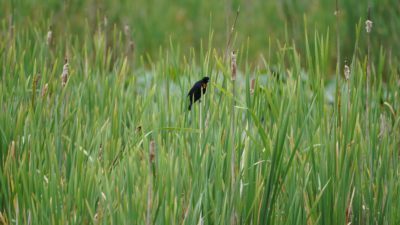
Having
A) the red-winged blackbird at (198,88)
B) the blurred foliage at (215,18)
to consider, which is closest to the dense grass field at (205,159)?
the red-winged blackbird at (198,88)

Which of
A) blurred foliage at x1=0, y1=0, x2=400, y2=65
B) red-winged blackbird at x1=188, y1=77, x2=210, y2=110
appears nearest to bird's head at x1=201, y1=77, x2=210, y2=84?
red-winged blackbird at x1=188, y1=77, x2=210, y2=110

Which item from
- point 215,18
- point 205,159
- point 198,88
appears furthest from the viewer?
point 215,18

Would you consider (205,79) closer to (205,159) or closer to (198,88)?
(198,88)

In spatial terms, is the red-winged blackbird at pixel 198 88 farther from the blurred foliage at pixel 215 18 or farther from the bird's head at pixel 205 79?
the blurred foliage at pixel 215 18

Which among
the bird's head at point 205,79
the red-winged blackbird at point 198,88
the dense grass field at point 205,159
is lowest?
the dense grass field at point 205,159

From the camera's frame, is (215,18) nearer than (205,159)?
No

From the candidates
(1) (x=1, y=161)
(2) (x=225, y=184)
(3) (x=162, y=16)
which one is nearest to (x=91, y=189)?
(2) (x=225, y=184)

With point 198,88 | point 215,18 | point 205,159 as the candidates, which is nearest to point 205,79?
point 198,88

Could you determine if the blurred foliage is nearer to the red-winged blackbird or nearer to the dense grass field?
the dense grass field

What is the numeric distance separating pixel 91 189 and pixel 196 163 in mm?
279

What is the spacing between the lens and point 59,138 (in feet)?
7.07

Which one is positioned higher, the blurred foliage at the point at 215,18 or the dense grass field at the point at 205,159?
the blurred foliage at the point at 215,18

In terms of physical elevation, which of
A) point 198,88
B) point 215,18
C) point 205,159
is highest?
point 215,18

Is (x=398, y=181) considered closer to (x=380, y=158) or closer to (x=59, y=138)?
(x=380, y=158)
